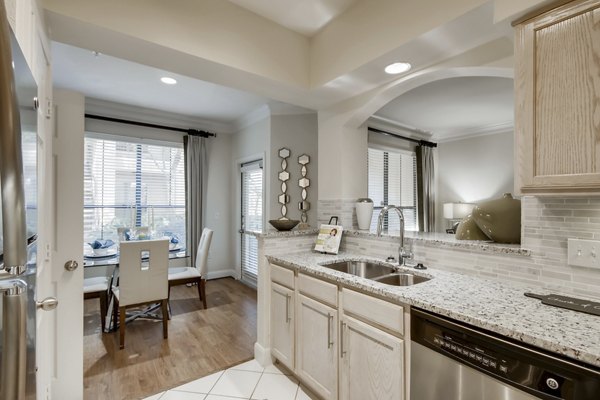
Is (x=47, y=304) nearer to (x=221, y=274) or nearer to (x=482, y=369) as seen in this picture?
(x=482, y=369)

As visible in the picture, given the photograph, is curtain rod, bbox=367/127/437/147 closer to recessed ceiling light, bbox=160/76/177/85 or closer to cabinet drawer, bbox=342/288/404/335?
recessed ceiling light, bbox=160/76/177/85

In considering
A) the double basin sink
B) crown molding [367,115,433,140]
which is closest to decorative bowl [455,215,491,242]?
the double basin sink

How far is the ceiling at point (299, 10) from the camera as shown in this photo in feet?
6.71

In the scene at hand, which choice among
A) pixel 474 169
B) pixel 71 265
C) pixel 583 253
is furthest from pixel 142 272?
pixel 474 169

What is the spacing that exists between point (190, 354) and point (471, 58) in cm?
309

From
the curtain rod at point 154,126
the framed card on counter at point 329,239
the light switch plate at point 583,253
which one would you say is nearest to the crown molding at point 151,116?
the curtain rod at point 154,126

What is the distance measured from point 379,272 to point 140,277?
2192 mm

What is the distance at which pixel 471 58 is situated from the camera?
179 cm

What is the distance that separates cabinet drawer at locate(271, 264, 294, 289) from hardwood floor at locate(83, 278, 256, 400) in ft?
2.68

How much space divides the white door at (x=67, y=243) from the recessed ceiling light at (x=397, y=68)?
2.03 meters

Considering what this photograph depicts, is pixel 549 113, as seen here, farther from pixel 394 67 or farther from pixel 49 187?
pixel 49 187

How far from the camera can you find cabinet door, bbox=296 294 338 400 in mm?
1786

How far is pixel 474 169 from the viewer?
16.9 ft

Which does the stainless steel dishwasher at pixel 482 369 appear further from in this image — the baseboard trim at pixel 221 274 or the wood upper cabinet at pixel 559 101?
the baseboard trim at pixel 221 274
